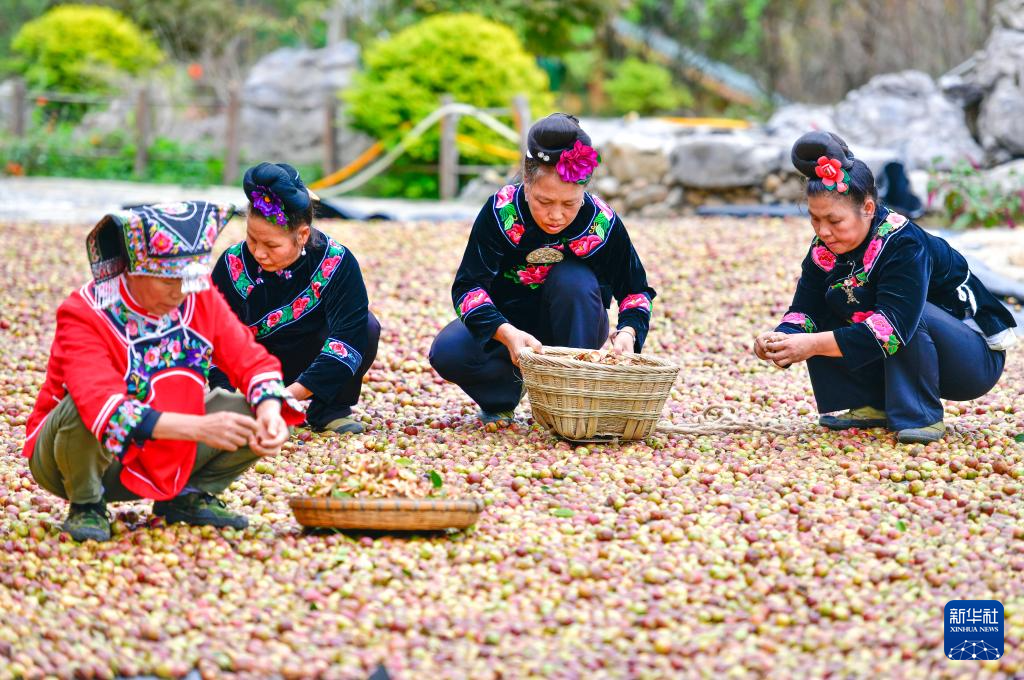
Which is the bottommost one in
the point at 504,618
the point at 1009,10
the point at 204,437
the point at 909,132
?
the point at 504,618

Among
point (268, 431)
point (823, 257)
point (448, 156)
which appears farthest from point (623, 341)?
point (448, 156)

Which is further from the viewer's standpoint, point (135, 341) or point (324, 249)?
point (324, 249)

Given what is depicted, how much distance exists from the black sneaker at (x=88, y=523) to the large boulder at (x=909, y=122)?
7.99 metres

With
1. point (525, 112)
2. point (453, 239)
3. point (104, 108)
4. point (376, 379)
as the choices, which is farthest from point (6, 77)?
point (376, 379)

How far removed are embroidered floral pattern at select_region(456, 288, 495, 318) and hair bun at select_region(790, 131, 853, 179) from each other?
3.46 feet

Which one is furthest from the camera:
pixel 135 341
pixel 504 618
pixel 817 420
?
pixel 817 420

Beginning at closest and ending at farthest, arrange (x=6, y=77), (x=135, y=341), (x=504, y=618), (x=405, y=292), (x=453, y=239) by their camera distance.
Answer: (x=504, y=618)
(x=135, y=341)
(x=405, y=292)
(x=453, y=239)
(x=6, y=77)

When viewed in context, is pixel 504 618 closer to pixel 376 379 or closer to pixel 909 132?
pixel 376 379

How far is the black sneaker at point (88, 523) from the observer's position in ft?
9.27

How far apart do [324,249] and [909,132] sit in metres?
8.05

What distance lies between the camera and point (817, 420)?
13.5ft

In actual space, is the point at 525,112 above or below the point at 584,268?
above

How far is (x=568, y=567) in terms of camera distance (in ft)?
8.93

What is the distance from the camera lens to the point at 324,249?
3.73 metres
